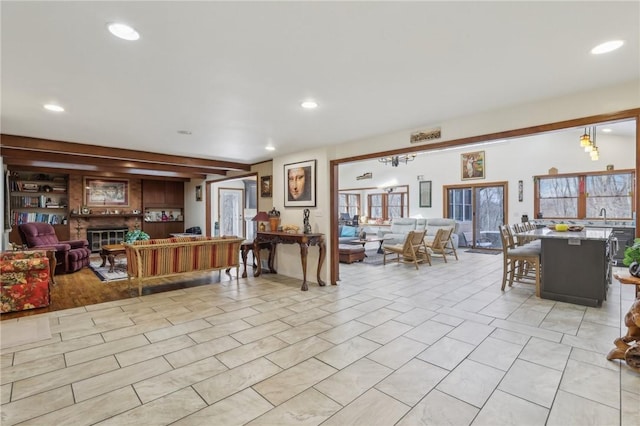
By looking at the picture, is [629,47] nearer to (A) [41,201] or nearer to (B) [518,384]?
(B) [518,384]

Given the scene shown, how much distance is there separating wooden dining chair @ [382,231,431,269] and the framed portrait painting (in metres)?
2.31

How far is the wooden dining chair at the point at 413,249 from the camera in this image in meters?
6.44

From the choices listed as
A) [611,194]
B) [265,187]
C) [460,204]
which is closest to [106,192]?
[265,187]

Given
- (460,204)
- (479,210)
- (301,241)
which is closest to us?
(301,241)

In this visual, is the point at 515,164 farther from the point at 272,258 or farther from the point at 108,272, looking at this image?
the point at 108,272

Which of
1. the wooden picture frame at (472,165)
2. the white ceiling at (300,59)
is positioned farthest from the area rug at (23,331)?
the wooden picture frame at (472,165)

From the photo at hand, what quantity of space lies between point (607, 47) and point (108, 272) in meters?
7.43

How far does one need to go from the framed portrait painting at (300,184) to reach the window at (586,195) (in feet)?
20.9

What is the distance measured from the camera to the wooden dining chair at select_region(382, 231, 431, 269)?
21.1 feet

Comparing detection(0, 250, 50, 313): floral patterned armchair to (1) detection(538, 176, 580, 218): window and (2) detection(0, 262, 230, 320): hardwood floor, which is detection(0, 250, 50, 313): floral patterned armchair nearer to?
(2) detection(0, 262, 230, 320): hardwood floor

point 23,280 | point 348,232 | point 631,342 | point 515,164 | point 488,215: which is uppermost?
point 515,164

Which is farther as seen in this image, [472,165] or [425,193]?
[425,193]

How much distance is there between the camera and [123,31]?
1.84 m

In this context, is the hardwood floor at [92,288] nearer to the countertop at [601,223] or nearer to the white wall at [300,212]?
the white wall at [300,212]
